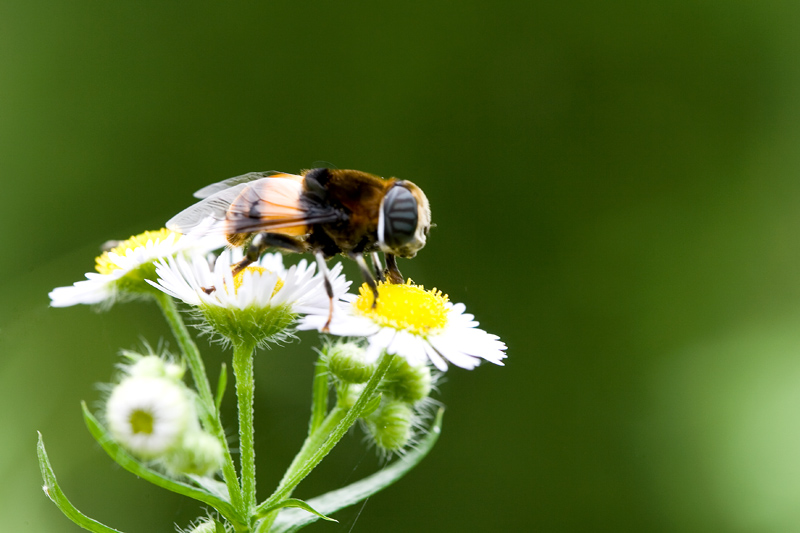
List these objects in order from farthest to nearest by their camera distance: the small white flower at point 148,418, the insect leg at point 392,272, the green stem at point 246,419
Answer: the insect leg at point 392,272 → the green stem at point 246,419 → the small white flower at point 148,418

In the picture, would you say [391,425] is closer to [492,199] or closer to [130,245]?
[130,245]

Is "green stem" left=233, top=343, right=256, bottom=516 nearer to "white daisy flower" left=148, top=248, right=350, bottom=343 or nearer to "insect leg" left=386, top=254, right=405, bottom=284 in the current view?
"white daisy flower" left=148, top=248, right=350, bottom=343

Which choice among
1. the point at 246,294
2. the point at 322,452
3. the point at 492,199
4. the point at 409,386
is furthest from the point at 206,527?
the point at 492,199

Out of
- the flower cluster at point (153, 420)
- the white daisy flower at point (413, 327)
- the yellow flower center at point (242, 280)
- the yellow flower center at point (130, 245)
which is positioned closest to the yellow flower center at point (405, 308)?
the white daisy flower at point (413, 327)

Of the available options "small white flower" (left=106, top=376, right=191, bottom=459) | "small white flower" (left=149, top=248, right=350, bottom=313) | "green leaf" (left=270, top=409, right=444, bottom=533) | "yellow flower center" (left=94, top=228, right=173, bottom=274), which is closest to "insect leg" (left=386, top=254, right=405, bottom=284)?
"small white flower" (left=149, top=248, right=350, bottom=313)

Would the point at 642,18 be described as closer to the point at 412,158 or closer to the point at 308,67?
the point at 412,158

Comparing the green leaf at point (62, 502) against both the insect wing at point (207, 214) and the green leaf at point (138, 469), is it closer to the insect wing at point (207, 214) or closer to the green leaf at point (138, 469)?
the green leaf at point (138, 469)
